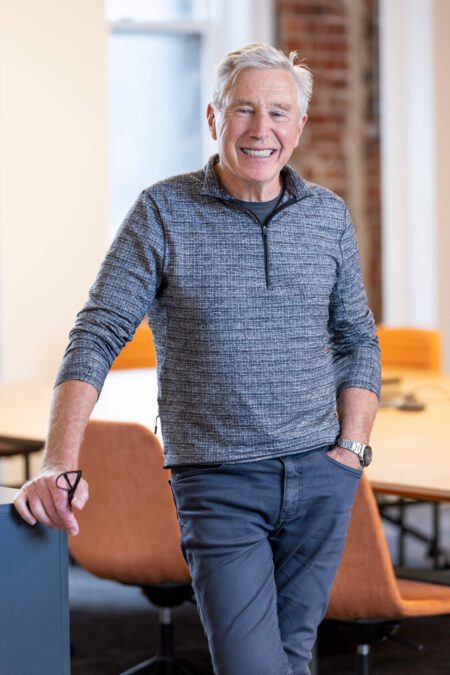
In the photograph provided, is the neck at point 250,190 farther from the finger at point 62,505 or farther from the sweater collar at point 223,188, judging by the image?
the finger at point 62,505

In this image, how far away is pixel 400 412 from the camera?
12.2ft

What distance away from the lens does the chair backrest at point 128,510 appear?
2828mm

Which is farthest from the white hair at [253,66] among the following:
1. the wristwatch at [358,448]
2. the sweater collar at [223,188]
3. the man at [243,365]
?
the wristwatch at [358,448]

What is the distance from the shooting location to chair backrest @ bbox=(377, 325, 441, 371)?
4.94 m

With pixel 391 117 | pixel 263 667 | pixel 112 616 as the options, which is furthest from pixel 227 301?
pixel 391 117

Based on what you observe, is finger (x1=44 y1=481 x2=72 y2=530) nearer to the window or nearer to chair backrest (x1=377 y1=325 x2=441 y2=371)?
chair backrest (x1=377 y1=325 x2=441 y2=371)

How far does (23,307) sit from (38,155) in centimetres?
73

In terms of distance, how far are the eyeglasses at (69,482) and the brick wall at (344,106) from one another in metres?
5.34

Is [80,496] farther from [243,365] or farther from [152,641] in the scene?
[152,641]

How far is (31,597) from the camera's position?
193 centimetres

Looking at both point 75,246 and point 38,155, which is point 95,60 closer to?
point 38,155

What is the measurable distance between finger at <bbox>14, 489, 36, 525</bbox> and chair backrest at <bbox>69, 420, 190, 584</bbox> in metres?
0.94

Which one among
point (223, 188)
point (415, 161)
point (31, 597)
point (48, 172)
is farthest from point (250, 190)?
point (415, 161)

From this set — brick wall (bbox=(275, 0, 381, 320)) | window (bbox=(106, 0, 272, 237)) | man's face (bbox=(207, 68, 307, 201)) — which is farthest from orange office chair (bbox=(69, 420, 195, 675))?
brick wall (bbox=(275, 0, 381, 320))
